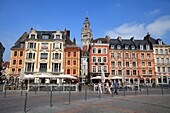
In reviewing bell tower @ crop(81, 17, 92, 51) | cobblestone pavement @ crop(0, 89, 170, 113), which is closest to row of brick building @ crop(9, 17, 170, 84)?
cobblestone pavement @ crop(0, 89, 170, 113)

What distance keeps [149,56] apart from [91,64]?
1791cm

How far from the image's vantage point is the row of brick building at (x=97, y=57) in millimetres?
39188

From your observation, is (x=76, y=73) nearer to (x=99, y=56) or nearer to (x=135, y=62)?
(x=99, y=56)

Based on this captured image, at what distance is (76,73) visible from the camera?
4088 centimetres

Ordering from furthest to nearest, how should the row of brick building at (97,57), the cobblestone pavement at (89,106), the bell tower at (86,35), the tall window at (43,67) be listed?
the bell tower at (86,35) < the row of brick building at (97,57) < the tall window at (43,67) < the cobblestone pavement at (89,106)

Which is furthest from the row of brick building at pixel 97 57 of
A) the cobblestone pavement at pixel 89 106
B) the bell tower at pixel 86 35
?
the bell tower at pixel 86 35

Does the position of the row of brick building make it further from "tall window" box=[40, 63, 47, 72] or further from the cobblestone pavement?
the cobblestone pavement

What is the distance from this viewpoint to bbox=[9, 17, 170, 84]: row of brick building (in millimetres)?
39188

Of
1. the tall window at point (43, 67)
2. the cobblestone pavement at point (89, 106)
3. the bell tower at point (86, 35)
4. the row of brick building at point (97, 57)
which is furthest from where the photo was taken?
the bell tower at point (86, 35)

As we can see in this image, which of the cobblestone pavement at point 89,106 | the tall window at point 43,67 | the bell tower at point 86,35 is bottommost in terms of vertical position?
the cobblestone pavement at point 89,106

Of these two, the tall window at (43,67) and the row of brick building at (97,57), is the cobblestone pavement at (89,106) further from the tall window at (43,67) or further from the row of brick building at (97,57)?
the row of brick building at (97,57)

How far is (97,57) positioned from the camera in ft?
141

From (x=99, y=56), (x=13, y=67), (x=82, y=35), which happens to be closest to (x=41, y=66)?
(x=13, y=67)

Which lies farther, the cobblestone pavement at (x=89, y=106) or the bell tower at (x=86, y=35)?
the bell tower at (x=86, y=35)
